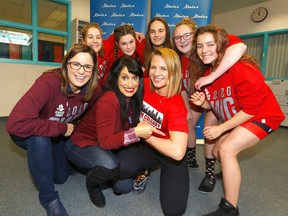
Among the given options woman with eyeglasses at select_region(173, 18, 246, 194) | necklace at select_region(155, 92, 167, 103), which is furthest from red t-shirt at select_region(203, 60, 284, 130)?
necklace at select_region(155, 92, 167, 103)

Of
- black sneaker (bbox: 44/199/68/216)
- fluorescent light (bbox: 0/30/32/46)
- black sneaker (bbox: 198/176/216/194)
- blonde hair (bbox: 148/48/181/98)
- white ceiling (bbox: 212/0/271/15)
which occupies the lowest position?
black sneaker (bbox: 198/176/216/194)

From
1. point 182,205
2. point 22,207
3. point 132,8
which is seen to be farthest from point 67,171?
point 132,8

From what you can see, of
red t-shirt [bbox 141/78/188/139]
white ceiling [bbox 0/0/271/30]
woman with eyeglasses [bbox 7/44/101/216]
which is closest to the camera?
woman with eyeglasses [bbox 7/44/101/216]

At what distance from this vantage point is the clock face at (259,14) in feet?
20.8

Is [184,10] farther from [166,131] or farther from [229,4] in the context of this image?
[229,4]

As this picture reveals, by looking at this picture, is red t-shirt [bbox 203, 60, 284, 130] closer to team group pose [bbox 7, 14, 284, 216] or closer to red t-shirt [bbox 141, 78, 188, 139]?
team group pose [bbox 7, 14, 284, 216]

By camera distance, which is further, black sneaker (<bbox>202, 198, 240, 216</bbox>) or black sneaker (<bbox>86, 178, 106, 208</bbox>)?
black sneaker (<bbox>86, 178, 106, 208</bbox>)

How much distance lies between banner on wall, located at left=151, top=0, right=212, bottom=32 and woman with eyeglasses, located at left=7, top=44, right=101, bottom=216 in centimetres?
230

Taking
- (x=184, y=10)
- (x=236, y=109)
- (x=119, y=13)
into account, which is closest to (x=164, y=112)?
(x=236, y=109)

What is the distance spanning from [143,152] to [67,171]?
0.76 meters

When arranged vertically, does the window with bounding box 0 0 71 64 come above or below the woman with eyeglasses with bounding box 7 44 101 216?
above

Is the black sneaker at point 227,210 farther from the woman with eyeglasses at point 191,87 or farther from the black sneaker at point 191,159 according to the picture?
the black sneaker at point 191,159

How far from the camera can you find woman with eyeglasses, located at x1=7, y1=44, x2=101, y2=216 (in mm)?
1382

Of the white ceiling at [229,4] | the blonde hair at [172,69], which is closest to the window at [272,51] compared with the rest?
the white ceiling at [229,4]
